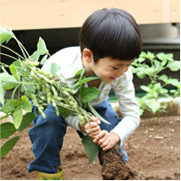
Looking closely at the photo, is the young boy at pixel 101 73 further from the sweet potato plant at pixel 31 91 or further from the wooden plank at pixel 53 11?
the wooden plank at pixel 53 11

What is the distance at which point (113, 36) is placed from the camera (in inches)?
52.4

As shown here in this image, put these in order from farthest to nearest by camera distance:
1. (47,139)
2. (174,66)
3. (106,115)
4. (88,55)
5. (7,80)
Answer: (174,66) → (106,115) → (47,139) → (88,55) → (7,80)

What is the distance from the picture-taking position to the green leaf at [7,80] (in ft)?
3.93

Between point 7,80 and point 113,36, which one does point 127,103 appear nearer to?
point 113,36

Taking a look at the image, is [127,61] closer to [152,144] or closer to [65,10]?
[152,144]

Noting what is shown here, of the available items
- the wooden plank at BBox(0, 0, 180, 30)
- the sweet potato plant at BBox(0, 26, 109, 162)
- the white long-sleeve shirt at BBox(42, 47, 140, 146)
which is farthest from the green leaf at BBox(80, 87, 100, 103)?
the wooden plank at BBox(0, 0, 180, 30)

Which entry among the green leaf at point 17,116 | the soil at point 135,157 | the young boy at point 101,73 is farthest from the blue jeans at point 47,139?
the green leaf at point 17,116

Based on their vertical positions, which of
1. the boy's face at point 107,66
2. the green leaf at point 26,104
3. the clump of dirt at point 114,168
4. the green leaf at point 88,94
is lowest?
the clump of dirt at point 114,168

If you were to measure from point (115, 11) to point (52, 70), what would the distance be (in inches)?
14.5

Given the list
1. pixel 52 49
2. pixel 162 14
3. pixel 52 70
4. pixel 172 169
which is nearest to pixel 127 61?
pixel 52 70

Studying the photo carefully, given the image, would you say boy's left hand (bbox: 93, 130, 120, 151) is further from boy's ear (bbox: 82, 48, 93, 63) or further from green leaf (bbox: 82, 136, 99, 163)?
boy's ear (bbox: 82, 48, 93, 63)

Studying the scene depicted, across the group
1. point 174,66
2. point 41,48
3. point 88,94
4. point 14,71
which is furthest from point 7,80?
point 174,66

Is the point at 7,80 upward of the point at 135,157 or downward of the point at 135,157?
upward

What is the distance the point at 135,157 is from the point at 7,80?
116 centimetres
